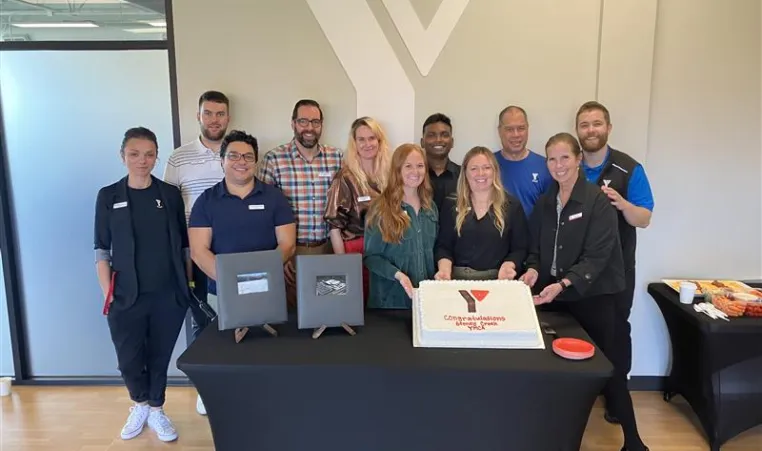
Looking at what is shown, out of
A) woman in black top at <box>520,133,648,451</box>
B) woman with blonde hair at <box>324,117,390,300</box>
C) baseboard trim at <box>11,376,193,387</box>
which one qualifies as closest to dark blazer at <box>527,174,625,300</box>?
woman in black top at <box>520,133,648,451</box>

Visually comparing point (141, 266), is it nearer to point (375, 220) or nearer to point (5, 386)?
point (375, 220)

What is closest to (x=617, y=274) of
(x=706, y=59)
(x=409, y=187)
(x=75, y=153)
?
(x=409, y=187)

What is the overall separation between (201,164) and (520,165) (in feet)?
5.79

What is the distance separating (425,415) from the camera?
1736 mm

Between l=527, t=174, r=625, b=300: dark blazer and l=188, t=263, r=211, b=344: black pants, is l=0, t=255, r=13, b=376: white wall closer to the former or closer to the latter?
l=188, t=263, r=211, b=344: black pants

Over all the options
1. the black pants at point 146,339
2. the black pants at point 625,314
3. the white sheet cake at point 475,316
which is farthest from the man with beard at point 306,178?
the black pants at point 625,314

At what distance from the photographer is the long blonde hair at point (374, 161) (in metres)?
2.66

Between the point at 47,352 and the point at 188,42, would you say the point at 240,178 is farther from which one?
the point at 47,352

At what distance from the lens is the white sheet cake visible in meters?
1.76

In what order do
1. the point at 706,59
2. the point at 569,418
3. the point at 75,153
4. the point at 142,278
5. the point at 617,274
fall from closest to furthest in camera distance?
the point at 569,418 → the point at 617,274 → the point at 142,278 → the point at 706,59 → the point at 75,153

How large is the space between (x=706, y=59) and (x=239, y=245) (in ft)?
9.12

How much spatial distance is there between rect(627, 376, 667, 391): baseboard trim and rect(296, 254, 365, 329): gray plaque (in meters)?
2.22

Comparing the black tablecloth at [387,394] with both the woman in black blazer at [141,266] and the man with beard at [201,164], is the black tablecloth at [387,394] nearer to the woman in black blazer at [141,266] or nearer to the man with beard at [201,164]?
the woman in black blazer at [141,266]

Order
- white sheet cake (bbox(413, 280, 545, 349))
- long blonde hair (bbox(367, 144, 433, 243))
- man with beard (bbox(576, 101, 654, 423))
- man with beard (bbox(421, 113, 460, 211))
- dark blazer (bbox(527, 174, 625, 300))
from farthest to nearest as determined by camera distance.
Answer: man with beard (bbox(421, 113, 460, 211)) → man with beard (bbox(576, 101, 654, 423)) → long blonde hair (bbox(367, 144, 433, 243)) → dark blazer (bbox(527, 174, 625, 300)) → white sheet cake (bbox(413, 280, 545, 349))
